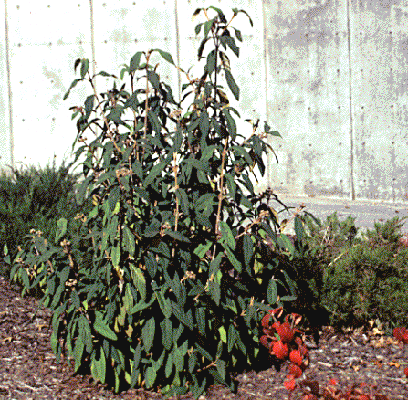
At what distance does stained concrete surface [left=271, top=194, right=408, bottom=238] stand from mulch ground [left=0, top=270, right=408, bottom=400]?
277 cm

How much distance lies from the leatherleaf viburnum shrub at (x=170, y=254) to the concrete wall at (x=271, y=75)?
201 inches

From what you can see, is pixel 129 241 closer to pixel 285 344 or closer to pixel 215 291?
pixel 215 291

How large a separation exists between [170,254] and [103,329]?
1.61ft

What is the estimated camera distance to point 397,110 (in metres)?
7.53

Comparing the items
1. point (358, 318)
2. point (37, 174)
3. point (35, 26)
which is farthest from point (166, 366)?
point (35, 26)

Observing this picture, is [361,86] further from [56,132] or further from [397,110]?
[56,132]

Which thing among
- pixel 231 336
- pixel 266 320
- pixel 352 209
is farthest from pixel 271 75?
pixel 231 336

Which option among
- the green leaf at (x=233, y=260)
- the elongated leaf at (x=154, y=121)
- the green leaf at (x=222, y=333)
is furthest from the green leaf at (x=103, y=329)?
the elongated leaf at (x=154, y=121)

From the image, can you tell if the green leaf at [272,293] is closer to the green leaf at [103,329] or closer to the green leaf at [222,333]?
the green leaf at [222,333]

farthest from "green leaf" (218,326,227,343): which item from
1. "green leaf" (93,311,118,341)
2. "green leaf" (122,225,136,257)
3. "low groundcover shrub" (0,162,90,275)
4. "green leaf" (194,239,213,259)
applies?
A: "low groundcover shrub" (0,162,90,275)

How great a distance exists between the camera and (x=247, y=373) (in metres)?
3.12

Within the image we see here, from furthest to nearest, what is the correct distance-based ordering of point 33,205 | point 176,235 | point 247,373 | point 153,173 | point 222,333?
1. point 33,205
2. point 247,373
3. point 222,333
4. point 153,173
5. point 176,235

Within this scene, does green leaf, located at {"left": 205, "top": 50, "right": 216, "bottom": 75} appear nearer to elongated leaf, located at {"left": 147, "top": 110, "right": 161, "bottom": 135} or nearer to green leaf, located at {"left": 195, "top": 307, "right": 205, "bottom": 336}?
elongated leaf, located at {"left": 147, "top": 110, "right": 161, "bottom": 135}

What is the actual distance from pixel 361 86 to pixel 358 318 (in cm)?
489
